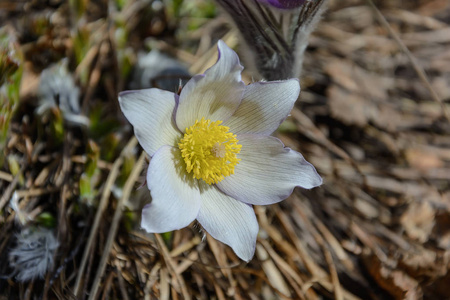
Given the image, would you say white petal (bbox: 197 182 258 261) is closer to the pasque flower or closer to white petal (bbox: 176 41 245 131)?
the pasque flower

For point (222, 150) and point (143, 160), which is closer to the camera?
point (222, 150)

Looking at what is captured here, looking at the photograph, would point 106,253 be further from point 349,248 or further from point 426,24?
point 426,24

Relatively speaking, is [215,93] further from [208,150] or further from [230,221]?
[230,221]

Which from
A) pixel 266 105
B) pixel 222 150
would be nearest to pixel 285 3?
pixel 266 105

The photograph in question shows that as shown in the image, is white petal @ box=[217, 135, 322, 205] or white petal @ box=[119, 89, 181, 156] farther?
white petal @ box=[217, 135, 322, 205]

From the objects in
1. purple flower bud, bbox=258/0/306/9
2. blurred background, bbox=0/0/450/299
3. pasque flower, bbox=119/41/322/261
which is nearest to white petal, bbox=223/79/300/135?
pasque flower, bbox=119/41/322/261

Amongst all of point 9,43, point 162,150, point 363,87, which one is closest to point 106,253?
point 162,150

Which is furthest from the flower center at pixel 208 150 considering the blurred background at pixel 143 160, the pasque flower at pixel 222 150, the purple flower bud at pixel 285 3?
the purple flower bud at pixel 285 3
